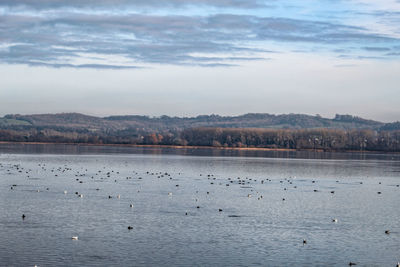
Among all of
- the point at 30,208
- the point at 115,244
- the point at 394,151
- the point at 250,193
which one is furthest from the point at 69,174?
the point at 394,151

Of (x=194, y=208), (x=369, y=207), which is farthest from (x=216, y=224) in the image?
(x=369, y=207)

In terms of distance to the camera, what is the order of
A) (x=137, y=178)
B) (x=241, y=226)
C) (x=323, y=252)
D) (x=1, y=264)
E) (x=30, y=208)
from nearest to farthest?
(x=1, y=264), (x=323, y=252), (x=241, y=226), (x=30, y=208), (x=137, y=178)

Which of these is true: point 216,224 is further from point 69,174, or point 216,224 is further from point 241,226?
point 69,174

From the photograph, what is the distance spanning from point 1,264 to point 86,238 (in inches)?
200

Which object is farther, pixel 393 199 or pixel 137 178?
pixel 137 178

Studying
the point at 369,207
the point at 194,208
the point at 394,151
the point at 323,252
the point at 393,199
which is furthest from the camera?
the point at 394,151

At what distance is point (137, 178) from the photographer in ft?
183

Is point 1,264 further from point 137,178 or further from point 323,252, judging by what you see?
point 137,178

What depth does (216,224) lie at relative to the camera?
97.0 feet

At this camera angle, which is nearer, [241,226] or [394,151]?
[241,226]

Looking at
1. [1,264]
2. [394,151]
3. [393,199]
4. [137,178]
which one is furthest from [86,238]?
[394,151]

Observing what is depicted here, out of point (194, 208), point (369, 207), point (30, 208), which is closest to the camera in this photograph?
point (30, 208)

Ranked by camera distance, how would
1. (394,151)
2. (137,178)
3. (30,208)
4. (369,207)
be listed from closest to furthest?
1. (30,208)
2. (369,207)
3. (137,178)
4. (394,151)

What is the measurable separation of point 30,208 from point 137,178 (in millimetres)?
23055
